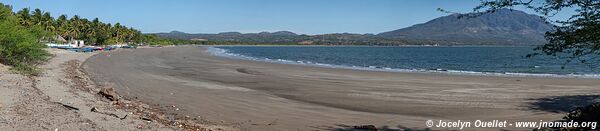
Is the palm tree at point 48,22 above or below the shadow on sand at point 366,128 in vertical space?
above

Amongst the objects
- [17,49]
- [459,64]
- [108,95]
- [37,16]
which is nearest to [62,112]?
[108,95]

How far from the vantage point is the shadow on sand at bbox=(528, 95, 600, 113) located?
52.0ft

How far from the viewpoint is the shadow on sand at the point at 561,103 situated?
15848mm

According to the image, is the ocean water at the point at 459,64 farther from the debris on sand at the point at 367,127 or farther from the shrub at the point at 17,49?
the shrub at the point at 17,49

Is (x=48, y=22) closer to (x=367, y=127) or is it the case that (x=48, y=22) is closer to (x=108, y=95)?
(x=108, y=95)

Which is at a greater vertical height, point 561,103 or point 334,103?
point 561,103

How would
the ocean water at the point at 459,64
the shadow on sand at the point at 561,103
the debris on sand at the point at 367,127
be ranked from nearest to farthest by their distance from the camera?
the debris on sand at the point at 367,127 → the shadow on sand at the point at 561,103 → the ocean water at the point at 459,64

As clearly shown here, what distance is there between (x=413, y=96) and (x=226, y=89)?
8015 millimetres

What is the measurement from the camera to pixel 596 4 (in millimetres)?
6566

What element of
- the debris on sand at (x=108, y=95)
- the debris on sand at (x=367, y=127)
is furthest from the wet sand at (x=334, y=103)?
the debris on sand at (x=108, y=95)

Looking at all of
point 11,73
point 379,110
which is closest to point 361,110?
point 379,110

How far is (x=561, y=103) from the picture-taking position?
1717cm

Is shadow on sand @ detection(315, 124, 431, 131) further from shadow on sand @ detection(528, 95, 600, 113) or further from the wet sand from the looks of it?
shadow on sand @ detection(528, 95, 600, 113)

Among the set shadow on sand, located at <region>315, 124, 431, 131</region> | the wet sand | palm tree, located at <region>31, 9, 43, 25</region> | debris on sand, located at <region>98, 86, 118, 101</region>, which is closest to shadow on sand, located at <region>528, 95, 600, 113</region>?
the wet sand
